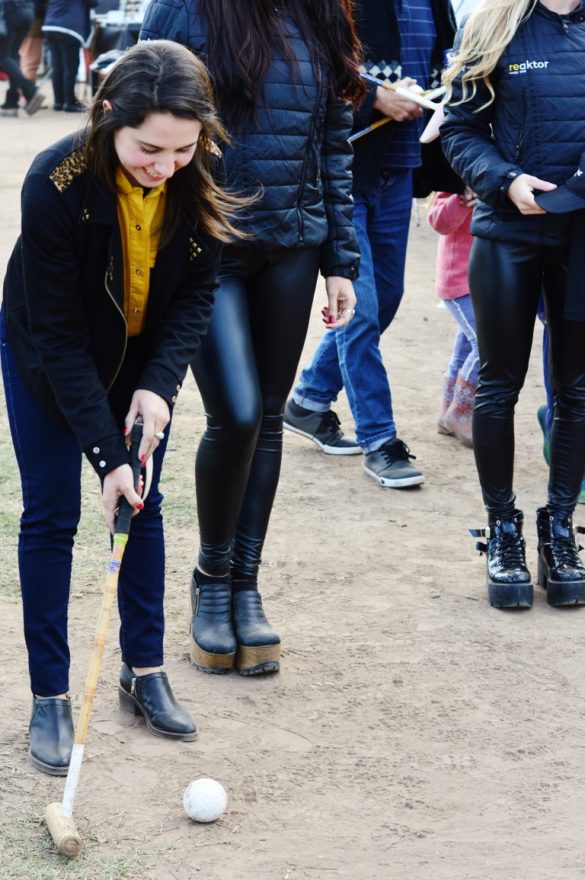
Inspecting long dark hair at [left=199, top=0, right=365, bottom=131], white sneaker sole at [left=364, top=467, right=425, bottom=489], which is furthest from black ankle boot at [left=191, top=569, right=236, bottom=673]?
white sneaker sole at [left=364, top=467, right=425, bottom=489]

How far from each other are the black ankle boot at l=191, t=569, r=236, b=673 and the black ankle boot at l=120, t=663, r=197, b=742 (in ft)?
1.07

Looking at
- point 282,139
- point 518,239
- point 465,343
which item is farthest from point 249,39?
point 465,343

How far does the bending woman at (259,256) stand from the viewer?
3570 mm

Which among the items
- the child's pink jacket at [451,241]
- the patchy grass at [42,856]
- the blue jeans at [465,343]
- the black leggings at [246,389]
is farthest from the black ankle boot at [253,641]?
the child's pink jacket at [451,241]

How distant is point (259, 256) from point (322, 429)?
7.68ft

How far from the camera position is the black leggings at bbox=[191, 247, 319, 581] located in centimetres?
361

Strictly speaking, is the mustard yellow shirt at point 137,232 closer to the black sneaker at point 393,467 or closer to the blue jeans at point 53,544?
the blue jeans at point 53,544

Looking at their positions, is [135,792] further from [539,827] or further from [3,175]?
[3,175]

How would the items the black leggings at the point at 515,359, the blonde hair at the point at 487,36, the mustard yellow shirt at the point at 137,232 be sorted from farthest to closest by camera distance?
the black leggings at the point at 515,359 < the blonde hair at the point at 487,36 < the mustard yellow shirt at the point at 137,232

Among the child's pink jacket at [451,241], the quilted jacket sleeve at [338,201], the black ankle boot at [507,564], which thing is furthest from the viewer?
the child's pink jacket at [451,241]

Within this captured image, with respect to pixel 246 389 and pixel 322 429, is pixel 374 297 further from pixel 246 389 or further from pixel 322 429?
pixel 246 389

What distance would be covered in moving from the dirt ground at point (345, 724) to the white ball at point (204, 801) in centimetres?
4

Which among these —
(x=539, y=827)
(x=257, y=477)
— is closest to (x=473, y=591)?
(x=257, y=477)

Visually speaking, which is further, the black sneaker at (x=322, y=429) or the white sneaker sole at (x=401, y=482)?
the black sneaker at (x=322, y=429)
